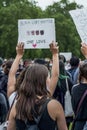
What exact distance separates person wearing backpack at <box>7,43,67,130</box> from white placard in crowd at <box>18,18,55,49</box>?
3.16 m

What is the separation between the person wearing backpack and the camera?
4.51m

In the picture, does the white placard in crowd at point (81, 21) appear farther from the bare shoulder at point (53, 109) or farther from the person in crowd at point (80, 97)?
the bare shoulder at point (53, 109)

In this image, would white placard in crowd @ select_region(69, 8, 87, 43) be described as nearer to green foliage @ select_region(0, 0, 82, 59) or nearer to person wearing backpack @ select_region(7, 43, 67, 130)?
person wearing backpack @ select_region(7, 43, 67, 130)

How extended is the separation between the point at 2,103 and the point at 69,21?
61702 mm

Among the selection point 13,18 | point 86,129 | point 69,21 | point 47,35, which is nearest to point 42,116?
point 86,129

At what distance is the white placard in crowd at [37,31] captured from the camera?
7.89m

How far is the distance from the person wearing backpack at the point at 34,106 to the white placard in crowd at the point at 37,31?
316cm

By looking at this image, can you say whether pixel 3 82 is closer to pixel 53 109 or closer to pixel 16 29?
pixel 53 109

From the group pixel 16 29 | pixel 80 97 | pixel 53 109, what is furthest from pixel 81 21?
pixel 16 29

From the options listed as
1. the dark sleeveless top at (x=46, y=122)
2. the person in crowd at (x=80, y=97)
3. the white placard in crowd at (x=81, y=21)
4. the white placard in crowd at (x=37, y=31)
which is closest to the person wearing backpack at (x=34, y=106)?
the dark sleeveless top at (x=46, y=122)

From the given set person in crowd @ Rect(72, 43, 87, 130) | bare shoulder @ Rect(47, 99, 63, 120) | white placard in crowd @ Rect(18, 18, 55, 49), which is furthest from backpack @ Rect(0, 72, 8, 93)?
bare shoulder @ Rect(47, 99, 63, 120)

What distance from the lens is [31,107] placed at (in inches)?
178

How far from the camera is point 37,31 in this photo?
7.92 m

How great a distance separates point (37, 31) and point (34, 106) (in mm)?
3496
